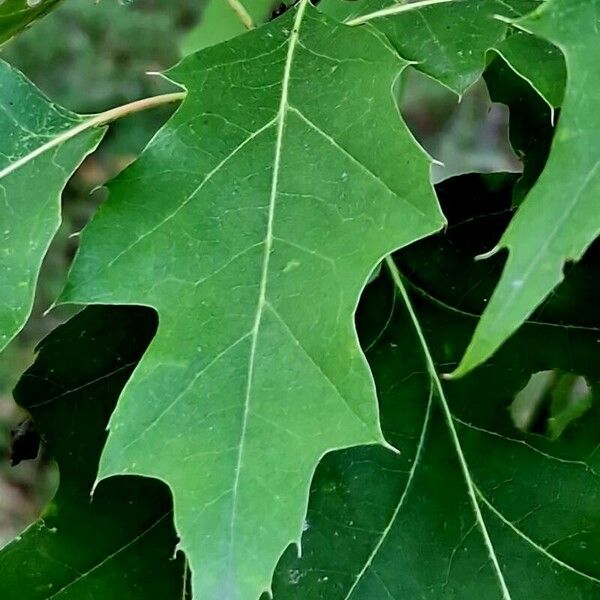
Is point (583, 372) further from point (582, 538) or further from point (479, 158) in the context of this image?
point (479, 158)

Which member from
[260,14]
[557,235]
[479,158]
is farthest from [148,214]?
[479,158]

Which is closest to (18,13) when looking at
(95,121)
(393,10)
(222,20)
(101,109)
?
(95,121)

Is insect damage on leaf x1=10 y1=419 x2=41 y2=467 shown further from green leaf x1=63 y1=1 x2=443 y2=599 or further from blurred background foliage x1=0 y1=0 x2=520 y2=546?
blurred background foliage x1=0 y1=0 x2=520 y2=546

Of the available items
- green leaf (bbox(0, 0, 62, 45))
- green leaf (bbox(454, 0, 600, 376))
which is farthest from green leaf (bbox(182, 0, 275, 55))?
green leaf (bbox(454, 0, 600, 376))

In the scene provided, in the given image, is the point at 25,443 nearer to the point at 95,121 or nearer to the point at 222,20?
the point at 95,121

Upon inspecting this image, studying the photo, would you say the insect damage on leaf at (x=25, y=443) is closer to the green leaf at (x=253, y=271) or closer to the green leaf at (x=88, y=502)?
the green leaf at (x=88, y=502)
